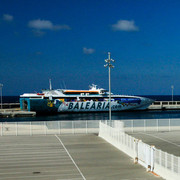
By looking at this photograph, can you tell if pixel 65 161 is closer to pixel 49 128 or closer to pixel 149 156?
pixel 149 156

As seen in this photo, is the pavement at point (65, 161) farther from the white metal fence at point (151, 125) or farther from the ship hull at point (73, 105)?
the ship hull at point (73, 105)

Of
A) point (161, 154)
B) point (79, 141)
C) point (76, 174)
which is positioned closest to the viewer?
point (161, 154)

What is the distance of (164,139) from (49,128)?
34.7 feet

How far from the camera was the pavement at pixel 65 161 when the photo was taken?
14886 millimetres

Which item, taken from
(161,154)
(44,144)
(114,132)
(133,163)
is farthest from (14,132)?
(161,154)

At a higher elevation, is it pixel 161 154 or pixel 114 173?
pixel 161 154

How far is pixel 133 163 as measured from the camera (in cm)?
1730

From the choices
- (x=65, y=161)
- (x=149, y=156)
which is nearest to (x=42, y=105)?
(x=65, y=161)

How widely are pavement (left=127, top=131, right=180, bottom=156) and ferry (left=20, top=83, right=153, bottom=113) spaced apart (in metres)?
68.5

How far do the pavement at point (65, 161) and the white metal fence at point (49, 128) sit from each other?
2.93 meters

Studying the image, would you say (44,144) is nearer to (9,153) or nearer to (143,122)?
(9,153)

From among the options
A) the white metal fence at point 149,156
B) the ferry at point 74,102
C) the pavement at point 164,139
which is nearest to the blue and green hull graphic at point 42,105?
the ferry at point 74,102

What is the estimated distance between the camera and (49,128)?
30.1 metres

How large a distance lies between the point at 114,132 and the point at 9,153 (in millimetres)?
7427
